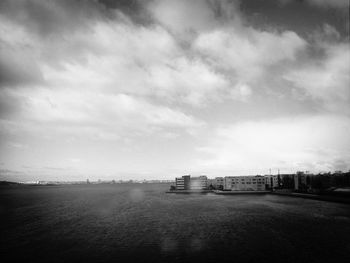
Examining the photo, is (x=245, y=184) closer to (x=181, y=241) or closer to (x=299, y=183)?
(x=299, y=183)

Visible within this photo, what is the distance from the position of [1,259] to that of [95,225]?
24.3m

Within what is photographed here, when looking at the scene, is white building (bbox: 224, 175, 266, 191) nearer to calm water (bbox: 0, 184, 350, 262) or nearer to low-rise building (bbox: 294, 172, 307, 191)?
low-rise building (bbox: 294, 172, 307, 191)

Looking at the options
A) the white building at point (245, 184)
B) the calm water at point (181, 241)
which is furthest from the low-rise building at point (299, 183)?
the calm water at point (181, 241)

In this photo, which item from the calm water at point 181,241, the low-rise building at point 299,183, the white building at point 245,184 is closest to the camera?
the calm water at point 181,241

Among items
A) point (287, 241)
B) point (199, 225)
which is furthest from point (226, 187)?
point (287, 241)

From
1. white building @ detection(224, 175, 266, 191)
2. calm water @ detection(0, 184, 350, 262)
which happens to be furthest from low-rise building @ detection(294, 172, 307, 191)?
calm water @ detection(0, 184, 350, 262)

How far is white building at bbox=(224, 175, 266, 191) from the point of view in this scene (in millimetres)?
180125

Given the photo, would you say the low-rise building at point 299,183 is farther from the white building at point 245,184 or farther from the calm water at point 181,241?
the calm water at point 181,241

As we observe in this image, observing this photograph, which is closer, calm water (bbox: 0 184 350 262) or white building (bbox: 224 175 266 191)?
calm water (bbox: 0 184 350 262)

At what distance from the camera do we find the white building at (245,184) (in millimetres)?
180125

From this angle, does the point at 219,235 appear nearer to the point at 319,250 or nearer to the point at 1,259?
the point at 319,250

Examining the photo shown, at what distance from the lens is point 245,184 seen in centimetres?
18362

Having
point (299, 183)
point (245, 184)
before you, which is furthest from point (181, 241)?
point (299, 183)

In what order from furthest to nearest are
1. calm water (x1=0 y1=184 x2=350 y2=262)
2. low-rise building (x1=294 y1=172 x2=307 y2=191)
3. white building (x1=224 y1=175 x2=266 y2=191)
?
white building (x1=224 y1=175 x2=266 y2=191)
low-rise building (x1=294 y1=172 x2=307 y2=191)
calm water (x1=0 y1=184 x2=350 y2=262)
